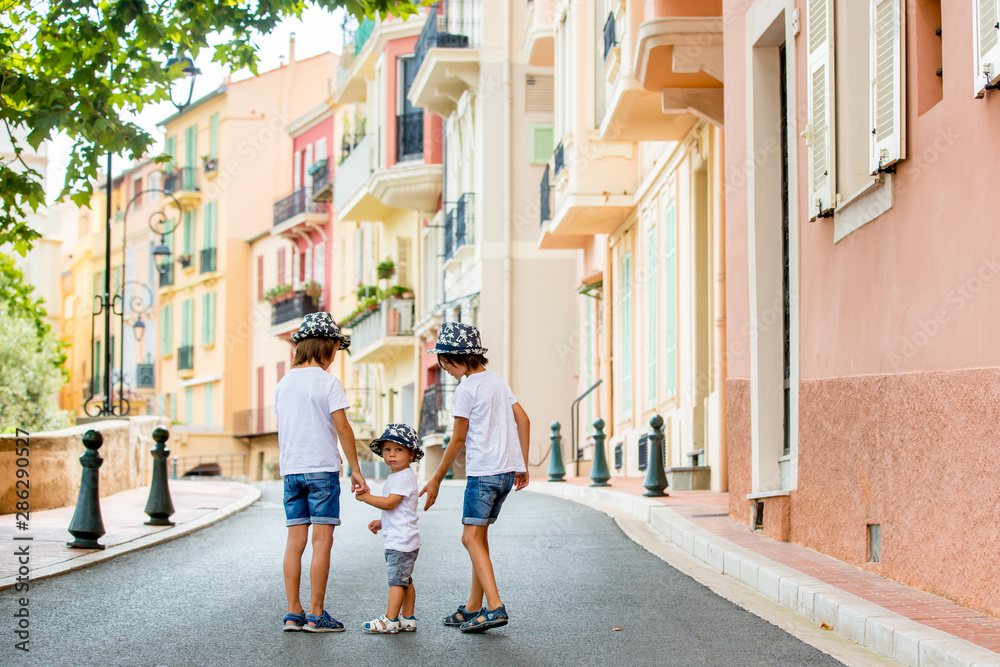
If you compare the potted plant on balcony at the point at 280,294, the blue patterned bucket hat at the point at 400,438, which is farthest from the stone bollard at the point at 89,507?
the potted plant on balcony at the point at 280,294

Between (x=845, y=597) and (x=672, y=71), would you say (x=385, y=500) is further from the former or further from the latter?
(x=672, y=71)

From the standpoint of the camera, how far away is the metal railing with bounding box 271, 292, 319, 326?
43.5 metres

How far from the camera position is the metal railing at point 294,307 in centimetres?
4350

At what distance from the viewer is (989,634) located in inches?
230

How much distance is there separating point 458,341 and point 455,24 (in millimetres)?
24576

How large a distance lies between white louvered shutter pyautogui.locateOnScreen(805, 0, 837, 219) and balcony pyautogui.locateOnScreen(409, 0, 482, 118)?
68.1ft

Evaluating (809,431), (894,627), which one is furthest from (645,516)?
(894,627)

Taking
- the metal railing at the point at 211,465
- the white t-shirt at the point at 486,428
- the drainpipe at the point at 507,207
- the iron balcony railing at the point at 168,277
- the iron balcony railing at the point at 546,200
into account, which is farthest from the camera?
the iron balcony railing at the point at 168,277

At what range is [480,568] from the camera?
675 cm

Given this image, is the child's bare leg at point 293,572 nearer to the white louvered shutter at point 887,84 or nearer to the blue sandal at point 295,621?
the blue sandal at point 295,621

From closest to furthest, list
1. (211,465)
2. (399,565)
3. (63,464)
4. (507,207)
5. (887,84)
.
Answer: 1. (399,565)
2. (887,84)
3. (63,464)
4. (507,207)
5. (211,465)

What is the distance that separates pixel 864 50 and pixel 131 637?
5.77m

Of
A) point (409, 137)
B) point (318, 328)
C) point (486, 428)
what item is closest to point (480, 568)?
point (486, 428)

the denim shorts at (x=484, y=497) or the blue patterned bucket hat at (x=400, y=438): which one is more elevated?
the blue patterned bucket hat at (x=400, y=438)
